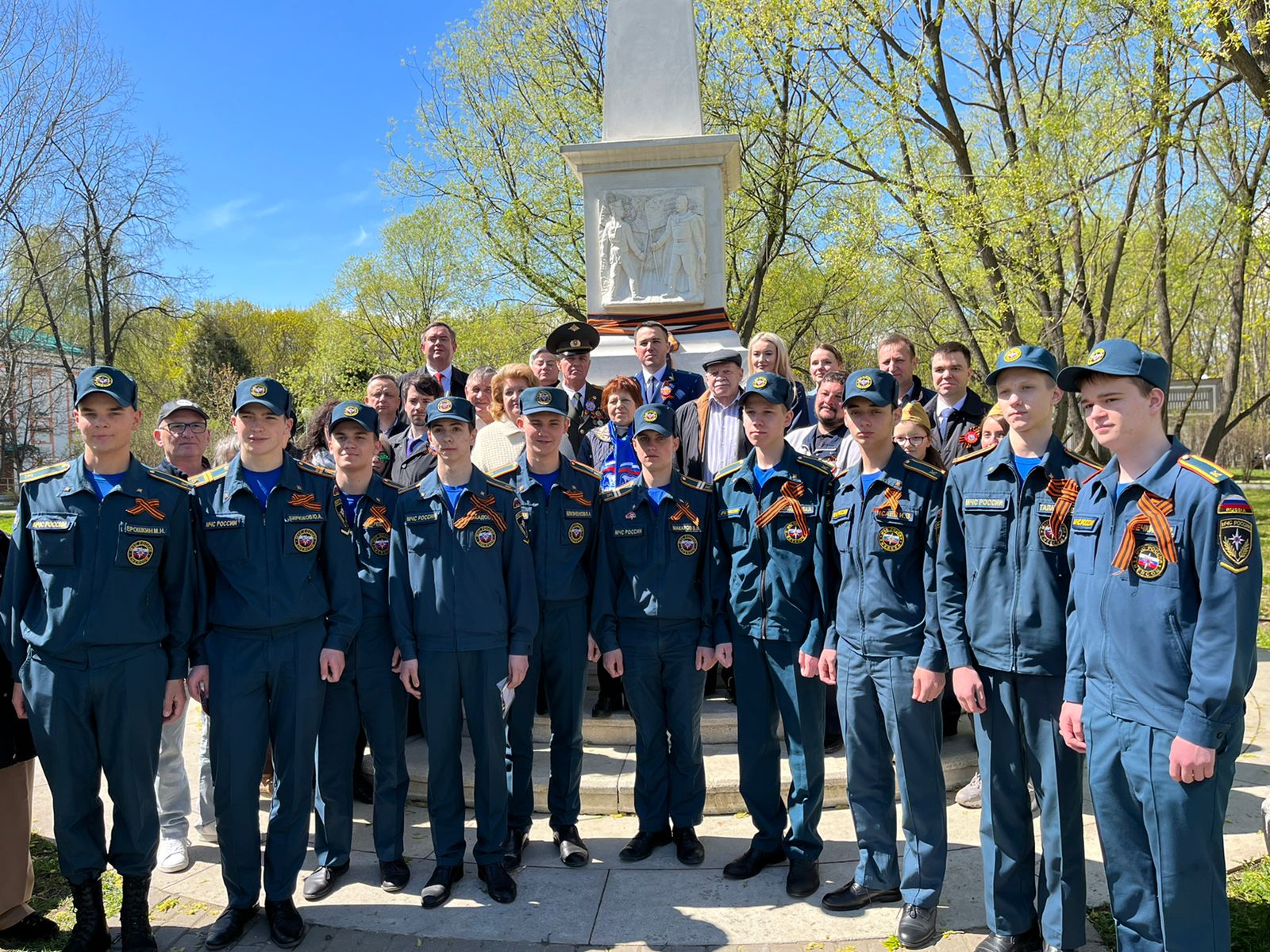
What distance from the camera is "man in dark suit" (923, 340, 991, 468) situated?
5.77 meters

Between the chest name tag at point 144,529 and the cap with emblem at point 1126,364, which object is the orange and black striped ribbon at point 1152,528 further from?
the chest name tag at point 144,529

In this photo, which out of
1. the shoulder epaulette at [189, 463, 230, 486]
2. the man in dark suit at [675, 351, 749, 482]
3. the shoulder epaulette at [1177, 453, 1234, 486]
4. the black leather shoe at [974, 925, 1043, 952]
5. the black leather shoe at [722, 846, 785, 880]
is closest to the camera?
the shoulder epaulette at [1177, 453, 1234, 486]

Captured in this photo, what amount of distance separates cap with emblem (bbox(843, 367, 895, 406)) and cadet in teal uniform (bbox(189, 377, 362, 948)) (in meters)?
2.39

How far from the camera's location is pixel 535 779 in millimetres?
4906

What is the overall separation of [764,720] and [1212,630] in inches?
77.5

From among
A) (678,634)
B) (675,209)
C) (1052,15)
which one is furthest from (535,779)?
(1052,15)

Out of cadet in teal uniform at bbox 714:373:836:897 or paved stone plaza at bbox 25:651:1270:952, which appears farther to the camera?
cadet in teal uniform at bbox 714:373:836:897

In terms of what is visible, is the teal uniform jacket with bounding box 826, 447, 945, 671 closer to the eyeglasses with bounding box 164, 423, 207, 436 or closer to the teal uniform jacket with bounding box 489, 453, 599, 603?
the teal uniform jacket with bounding box 489, 453, 599, 603

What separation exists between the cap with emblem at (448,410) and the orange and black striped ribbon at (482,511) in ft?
1.25

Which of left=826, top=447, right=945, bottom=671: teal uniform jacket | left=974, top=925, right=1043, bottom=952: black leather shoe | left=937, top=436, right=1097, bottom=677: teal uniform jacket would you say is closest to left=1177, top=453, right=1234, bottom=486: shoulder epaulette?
left=937, top=436, right=1097, bottom=677: teal uniform jacket

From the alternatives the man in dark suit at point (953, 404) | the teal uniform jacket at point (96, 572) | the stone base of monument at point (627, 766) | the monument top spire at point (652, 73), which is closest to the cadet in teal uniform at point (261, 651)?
the teal uniform jacket at point (96, 572)

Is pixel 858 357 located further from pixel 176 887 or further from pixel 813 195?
pixel 176 887

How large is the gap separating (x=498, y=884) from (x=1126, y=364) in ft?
10.9

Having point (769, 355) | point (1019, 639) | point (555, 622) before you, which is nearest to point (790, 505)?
point (1019, 639)
